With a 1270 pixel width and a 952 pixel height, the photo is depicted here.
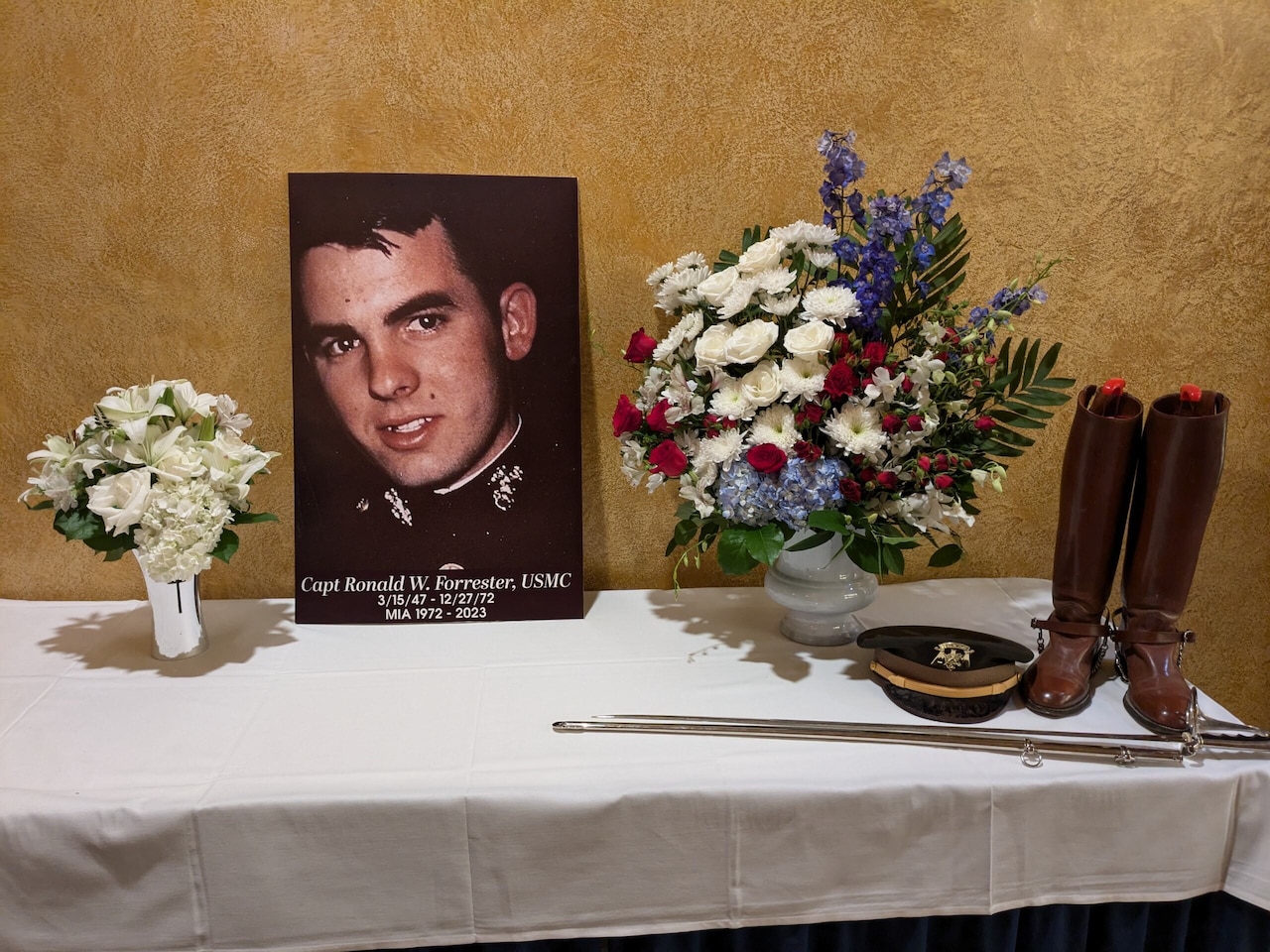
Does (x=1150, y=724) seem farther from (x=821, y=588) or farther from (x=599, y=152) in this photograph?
(x=599, y=152)

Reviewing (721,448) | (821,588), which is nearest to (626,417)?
(721,448)

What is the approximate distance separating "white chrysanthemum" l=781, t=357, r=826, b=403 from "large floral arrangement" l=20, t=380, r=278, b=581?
75 cm

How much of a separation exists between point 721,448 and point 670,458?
7cm

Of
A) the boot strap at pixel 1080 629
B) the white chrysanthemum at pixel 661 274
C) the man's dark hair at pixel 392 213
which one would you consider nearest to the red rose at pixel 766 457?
the white chrysanthemum at pixel 661 274

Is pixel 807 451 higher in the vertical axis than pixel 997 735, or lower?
higher

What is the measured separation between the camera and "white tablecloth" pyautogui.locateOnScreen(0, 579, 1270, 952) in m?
0.99

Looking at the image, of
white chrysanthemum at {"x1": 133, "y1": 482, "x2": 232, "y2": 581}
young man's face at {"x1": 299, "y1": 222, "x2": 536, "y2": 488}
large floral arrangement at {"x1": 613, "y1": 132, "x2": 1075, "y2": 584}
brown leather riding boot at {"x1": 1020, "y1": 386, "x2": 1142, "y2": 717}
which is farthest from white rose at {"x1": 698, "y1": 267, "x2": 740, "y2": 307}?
white chrysanthemum at {"x1": 133, "y1": 482, "x2": 232, "y2": 581}

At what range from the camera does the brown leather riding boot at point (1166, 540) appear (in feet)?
3.59

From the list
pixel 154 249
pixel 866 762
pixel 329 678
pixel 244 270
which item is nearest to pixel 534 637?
pixel 329 678

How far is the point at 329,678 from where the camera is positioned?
4.10 feet

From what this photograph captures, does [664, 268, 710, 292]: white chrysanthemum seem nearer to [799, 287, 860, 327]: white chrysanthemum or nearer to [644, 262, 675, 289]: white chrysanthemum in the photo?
[644, 262, 675, 289]: white chrysanthemum

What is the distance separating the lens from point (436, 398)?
1.43 m

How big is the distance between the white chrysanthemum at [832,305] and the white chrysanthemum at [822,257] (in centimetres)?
5

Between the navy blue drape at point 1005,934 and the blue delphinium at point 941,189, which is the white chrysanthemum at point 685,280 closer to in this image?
the blue delphinium at point 941,189
